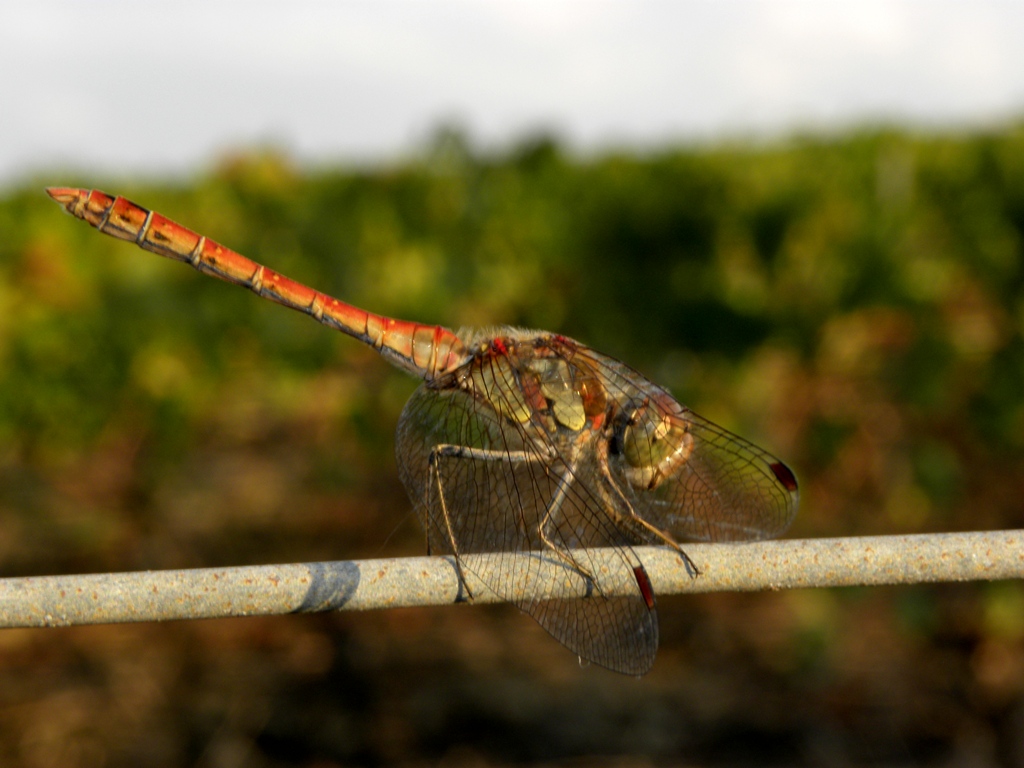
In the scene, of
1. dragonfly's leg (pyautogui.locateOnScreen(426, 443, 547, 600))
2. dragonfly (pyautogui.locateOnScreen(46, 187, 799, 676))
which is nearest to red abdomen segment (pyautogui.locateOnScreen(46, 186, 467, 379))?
dragonfly (pyautogui.locateOnScreen(46, 187, 799, 676))

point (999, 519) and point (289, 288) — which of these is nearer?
point (289, 288)

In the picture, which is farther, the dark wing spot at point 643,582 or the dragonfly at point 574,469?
the dragonfly at point 574,469

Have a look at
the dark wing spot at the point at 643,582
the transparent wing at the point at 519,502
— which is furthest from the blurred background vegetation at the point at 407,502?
the dark wing spot at the point at 643,582

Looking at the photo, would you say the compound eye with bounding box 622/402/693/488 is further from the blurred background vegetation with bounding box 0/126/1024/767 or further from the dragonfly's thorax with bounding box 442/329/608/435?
the blurred background vegetation with bounding box 0/126/1024/767

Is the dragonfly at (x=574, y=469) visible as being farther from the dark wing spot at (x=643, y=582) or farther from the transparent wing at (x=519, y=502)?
the dark wing spot at (x=643, y=582)

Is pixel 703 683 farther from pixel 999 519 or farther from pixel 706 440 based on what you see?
pixel 706 440

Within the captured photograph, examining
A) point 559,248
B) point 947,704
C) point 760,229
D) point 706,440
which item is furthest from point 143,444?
point 947,704
